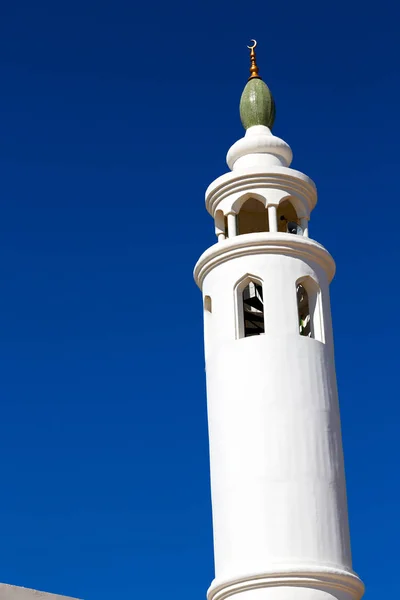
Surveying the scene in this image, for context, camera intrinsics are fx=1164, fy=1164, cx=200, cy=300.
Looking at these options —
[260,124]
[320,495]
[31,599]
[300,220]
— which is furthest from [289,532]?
[260,124]

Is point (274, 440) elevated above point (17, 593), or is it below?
above

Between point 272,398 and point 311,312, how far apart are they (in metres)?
Result: 2.13

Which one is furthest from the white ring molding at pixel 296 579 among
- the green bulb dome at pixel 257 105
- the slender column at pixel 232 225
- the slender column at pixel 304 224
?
the green bulb dome at pixel 257 105

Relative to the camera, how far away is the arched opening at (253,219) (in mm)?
21453

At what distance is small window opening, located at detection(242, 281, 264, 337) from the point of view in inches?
779

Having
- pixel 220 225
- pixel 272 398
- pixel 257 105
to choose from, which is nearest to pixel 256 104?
pixel 257 105

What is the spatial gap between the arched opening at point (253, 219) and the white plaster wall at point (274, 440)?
246 cm

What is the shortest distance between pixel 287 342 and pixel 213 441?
1.94m

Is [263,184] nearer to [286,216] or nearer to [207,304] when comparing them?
[286,216]

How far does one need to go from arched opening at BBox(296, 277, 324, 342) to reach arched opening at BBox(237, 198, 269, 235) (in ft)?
7.02

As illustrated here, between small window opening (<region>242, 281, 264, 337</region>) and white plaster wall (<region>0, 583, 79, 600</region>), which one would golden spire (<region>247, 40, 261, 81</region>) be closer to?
small window opening (<region>242, 281, 264, 337</region>)

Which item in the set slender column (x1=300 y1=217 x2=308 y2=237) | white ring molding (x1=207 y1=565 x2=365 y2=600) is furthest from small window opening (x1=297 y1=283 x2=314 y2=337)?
white ring molding (x1=207 y1=565 x2=365 y2=600)

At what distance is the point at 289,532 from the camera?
16.9m

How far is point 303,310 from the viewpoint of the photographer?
20.1m
